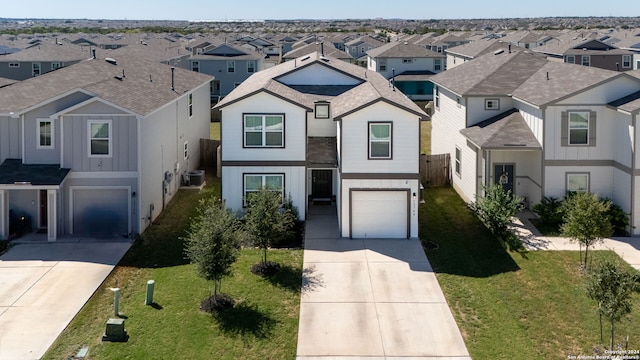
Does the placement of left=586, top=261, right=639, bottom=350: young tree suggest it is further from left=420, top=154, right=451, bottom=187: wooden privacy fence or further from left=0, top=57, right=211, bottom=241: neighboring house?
left=420, top=154, right=451, bottom=187: wooden privacy fence

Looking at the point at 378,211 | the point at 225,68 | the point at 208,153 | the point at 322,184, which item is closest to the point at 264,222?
the point at 378,211

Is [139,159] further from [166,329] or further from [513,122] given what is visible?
[513,122]

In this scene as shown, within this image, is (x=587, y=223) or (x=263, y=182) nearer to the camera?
(x=587, y=223)

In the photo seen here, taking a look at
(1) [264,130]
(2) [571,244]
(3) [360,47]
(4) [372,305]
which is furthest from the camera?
(3) [360,47]

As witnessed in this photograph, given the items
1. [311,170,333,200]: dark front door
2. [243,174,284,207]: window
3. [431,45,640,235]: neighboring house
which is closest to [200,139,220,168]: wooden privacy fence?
[311,170,333,200]: dark front door

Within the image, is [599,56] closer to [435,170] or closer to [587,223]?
[435,170]

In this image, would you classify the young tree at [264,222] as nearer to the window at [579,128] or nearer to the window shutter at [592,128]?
the window at [579,128]

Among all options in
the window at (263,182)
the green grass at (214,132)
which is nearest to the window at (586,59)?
the green grass at (214,132)
